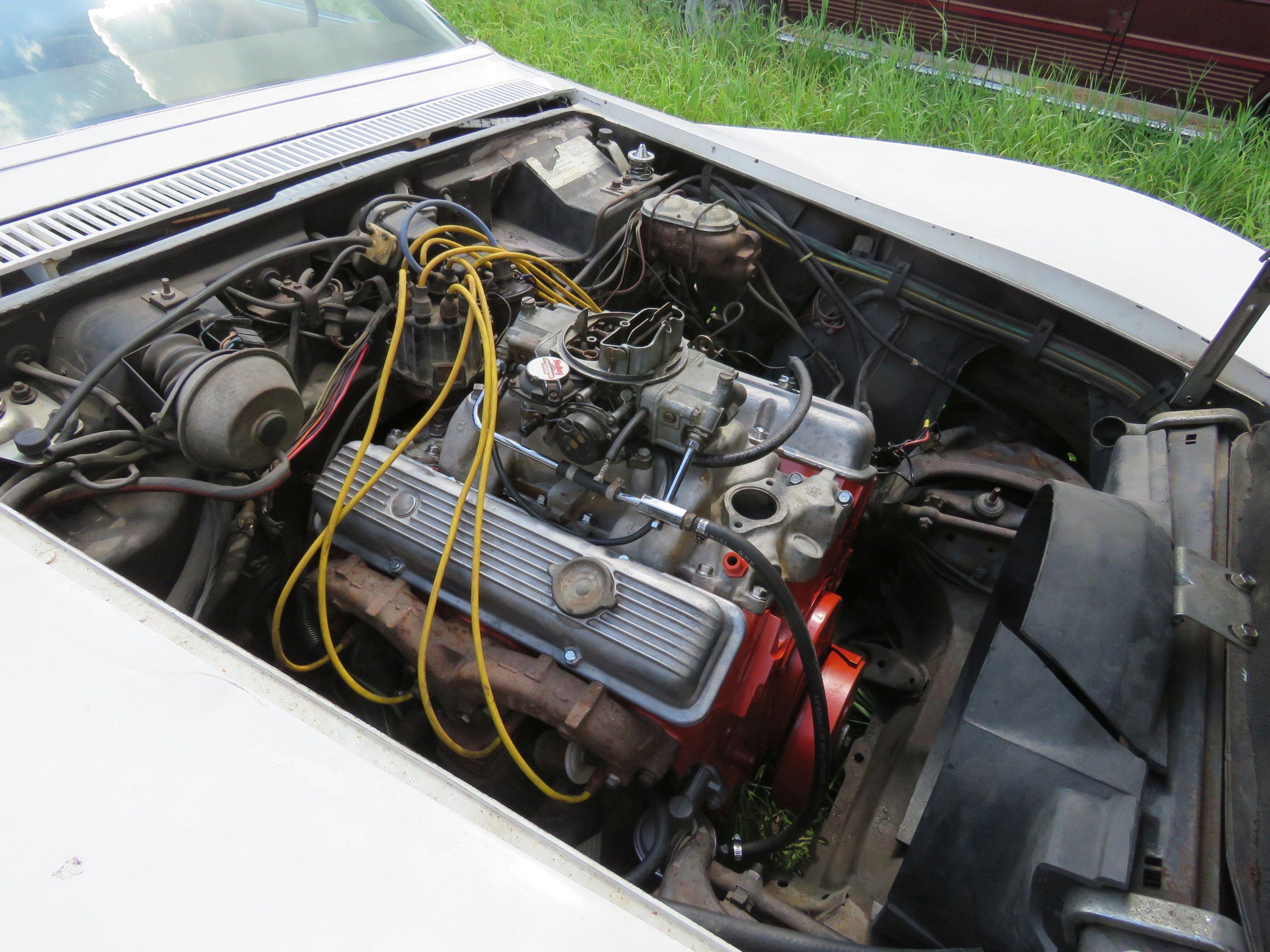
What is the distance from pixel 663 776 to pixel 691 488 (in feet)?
1.69

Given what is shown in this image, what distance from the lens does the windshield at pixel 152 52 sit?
1788mm

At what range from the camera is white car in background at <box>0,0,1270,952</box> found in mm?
833

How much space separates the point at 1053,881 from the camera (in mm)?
868

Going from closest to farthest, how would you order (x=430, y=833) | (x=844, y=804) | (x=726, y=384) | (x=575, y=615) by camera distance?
(x=430, y=833)
(x=575, y=615)
(x=726, y=384)
(x=844, y=804)

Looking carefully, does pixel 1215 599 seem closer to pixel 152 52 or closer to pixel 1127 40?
pixel 152 52

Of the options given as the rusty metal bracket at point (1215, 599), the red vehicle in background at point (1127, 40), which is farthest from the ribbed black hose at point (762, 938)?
the red vehicle in background at point (1127, 40)

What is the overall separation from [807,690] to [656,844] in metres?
0.38

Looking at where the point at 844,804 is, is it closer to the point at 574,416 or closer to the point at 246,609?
the point at 574,416

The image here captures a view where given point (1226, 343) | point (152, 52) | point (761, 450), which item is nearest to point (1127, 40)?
point (1226, 343)

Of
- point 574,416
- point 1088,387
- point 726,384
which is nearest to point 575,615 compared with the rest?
point 574,416

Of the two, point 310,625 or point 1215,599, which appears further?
point 310,625

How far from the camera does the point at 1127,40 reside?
151 inches

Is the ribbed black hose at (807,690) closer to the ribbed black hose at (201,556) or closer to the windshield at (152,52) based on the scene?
the ribbed black hose at (201,556)

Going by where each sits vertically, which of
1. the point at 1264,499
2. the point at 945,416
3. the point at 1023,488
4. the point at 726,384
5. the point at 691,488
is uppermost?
the point at 945,416
